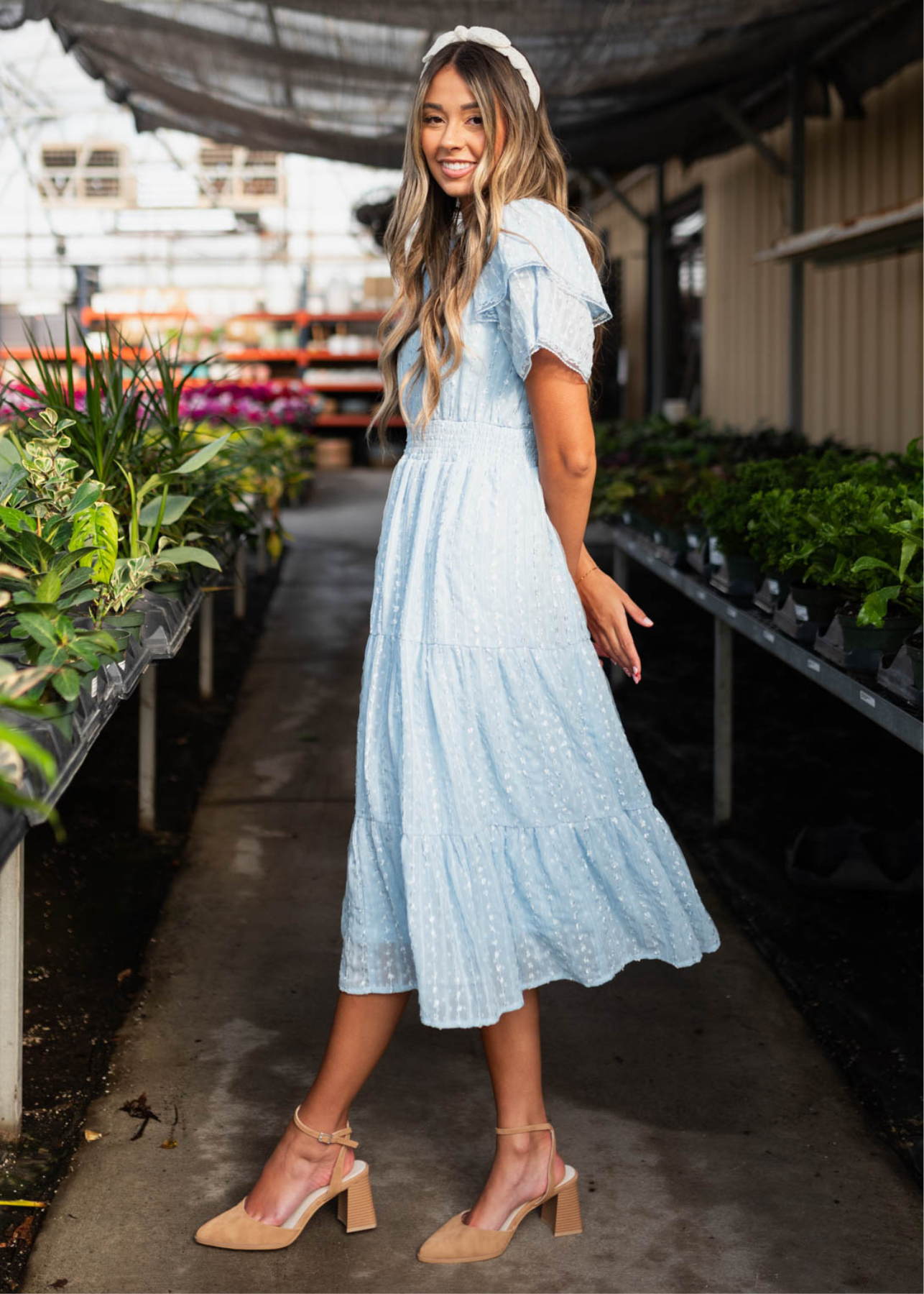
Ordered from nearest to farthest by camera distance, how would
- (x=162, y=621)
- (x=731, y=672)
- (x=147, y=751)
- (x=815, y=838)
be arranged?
(x=162, y=621), (x=815, y=838), (x=147, y=751), (x=731, y=672)

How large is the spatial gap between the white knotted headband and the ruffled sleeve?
143 millimetres

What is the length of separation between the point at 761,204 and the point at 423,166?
662 cm

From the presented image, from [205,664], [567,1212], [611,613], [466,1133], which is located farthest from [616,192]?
[567,1212]

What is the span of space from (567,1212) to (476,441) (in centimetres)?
100

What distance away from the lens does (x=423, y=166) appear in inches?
63.2

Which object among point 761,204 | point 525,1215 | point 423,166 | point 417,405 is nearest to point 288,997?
point 525,1215

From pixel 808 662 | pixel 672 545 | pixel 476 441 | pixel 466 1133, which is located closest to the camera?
pixel 476 441

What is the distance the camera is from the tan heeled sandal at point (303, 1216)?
5.45 feet

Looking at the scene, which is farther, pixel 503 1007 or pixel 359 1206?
pixel 359 1206

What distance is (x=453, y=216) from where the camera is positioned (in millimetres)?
1667

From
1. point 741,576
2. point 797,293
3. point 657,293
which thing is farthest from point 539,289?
point 657,293

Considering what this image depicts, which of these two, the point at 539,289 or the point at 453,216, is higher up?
the point at 453,216

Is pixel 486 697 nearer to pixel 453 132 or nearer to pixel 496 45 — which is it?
pixel 453 132

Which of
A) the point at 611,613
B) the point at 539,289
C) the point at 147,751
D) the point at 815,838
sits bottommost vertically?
the point at 815,838
